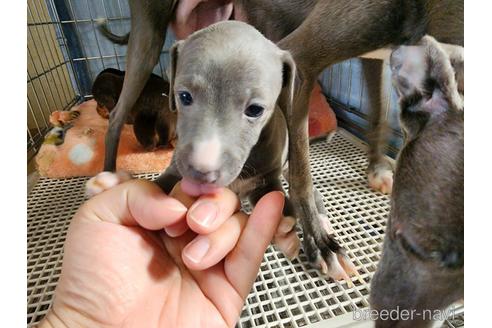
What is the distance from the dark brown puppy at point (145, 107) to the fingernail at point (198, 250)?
0.70m

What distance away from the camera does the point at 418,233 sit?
0.35m

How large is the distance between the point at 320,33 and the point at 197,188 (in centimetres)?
35

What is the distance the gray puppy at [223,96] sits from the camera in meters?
0.50

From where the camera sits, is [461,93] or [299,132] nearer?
[461,93]

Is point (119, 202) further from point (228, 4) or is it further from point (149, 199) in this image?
point (228, 4)

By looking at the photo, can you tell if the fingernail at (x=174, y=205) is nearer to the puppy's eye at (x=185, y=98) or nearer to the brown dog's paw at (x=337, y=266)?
the puppy's eye at (x=185, y=98)

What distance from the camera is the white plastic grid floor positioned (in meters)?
0.70

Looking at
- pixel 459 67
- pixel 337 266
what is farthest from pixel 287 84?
pixel 337 266

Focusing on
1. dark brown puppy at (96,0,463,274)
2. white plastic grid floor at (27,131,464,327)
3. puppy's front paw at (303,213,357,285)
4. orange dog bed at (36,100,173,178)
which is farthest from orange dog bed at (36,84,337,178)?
puppy's front paw at (303,213,357,285)

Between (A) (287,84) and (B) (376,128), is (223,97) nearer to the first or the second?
(A) (287,84)

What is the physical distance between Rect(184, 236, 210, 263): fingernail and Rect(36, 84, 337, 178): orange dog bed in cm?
67

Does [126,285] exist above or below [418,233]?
below
